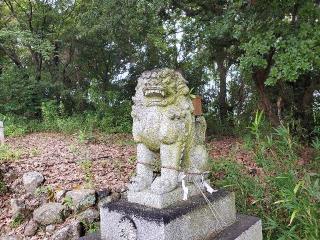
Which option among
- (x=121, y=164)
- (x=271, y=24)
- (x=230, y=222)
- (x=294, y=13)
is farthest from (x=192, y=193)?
(x=294, y=13)

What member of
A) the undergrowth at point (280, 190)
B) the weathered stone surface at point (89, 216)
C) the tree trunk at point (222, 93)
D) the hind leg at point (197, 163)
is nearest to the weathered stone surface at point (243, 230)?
the undergrowth at point (280, 190)

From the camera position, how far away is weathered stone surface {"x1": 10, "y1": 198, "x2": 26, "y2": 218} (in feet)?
16.5

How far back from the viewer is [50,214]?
14.9ft

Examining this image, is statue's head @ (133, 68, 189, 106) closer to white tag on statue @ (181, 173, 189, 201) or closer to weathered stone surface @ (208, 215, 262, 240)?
white tag on statue @ (181, 173, 189, 201)

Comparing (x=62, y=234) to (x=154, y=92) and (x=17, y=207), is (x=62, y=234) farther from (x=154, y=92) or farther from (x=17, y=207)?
(x=154, y=92)

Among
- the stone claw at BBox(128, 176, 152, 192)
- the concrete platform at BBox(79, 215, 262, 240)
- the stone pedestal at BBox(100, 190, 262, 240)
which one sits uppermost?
the stone claw at BBox(128, 176, 152, 192)

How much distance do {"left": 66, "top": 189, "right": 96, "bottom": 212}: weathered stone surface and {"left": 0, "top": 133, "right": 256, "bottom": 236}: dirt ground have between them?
28cm

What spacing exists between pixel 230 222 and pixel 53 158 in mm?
4337

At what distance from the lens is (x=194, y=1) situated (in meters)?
7.88

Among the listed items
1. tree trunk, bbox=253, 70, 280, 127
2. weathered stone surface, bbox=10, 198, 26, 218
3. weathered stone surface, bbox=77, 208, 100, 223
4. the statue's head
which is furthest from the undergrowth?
weathered stone surface, bbox=10, 198, 26, 218

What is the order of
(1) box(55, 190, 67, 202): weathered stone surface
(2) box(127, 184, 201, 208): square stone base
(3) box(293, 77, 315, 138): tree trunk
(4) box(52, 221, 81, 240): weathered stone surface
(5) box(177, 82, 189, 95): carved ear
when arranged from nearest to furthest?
(2) box(127, 184, 201, 208): square stone base < (5) box(177, 82, 189, 95): carved ear < (4) box(52, 221, 81, 240): weathered stone surface < (1) box(55, 190, 67, 202): weathered stone surface < (3) box(293, 77, 315, 138): tree trunk

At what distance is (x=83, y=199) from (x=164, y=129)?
221cm

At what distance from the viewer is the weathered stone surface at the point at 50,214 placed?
452 centimetres

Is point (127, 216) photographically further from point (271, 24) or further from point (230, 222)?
point (271, 24)
